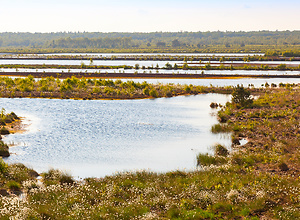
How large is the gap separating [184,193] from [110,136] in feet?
51.9

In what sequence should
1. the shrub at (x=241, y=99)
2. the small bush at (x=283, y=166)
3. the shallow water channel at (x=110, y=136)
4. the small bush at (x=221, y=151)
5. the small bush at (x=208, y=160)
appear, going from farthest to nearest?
the shrub at (x=241, y=99), the small bush at (x=221, y=151), the shallow water channel at (x=110, y=136), the small bush at (x=208, y=160), the small bush at (x=283, y=166)

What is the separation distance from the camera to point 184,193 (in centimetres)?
1761

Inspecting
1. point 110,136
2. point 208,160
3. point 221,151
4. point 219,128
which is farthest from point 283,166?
point 110,136

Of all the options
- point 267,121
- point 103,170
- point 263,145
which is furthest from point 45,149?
point 267,121

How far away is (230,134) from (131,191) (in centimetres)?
1763

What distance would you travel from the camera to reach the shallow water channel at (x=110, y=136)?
81.9 ft

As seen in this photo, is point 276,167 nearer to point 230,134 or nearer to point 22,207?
point 230,134

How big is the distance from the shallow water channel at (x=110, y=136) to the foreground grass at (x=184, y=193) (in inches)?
103

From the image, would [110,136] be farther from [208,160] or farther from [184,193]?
[184,193]

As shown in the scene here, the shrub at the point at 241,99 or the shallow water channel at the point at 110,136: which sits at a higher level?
the shrub at the point at 241,99

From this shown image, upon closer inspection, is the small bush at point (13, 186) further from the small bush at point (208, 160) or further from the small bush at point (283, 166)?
the small bush at point (283, 166)

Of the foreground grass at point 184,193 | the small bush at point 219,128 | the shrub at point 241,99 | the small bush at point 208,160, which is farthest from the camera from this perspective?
the shrub at point 241,99

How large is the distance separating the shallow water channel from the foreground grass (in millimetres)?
2614

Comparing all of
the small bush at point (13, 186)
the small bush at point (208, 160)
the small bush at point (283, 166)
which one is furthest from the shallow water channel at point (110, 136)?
the small bush at point (283, 166)
